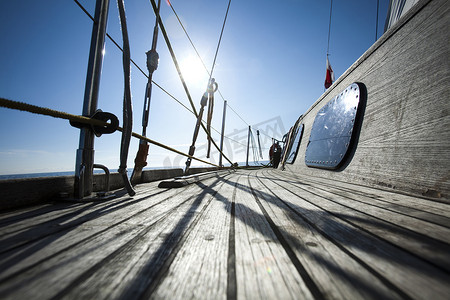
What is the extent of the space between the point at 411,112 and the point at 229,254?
6.74 feet

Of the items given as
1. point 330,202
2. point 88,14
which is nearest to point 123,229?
point 330,202

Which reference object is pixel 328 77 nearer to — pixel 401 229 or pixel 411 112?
pixel 411 112

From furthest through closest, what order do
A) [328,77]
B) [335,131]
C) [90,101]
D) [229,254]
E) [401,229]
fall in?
[328,77] → [335,131] → [90,101] → [401,229] → [229,254]

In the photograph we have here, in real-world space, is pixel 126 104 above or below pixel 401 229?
above

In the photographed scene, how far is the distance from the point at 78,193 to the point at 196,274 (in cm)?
139

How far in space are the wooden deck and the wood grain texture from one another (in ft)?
1.61

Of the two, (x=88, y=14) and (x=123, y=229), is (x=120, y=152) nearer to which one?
(x=123, y=229)

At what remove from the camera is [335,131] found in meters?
3.18

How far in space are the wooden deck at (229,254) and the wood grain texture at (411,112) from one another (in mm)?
489

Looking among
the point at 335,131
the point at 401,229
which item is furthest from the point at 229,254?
the point at 335,131

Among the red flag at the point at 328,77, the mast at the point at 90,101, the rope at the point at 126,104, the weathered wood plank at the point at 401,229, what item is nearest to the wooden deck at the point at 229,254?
the weathered wood plank at the point at 401,229

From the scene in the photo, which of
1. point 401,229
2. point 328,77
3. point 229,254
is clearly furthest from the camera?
point 328,77

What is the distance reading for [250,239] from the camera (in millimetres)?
754

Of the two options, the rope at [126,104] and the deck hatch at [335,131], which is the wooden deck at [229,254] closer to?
the rope at [126,104]
